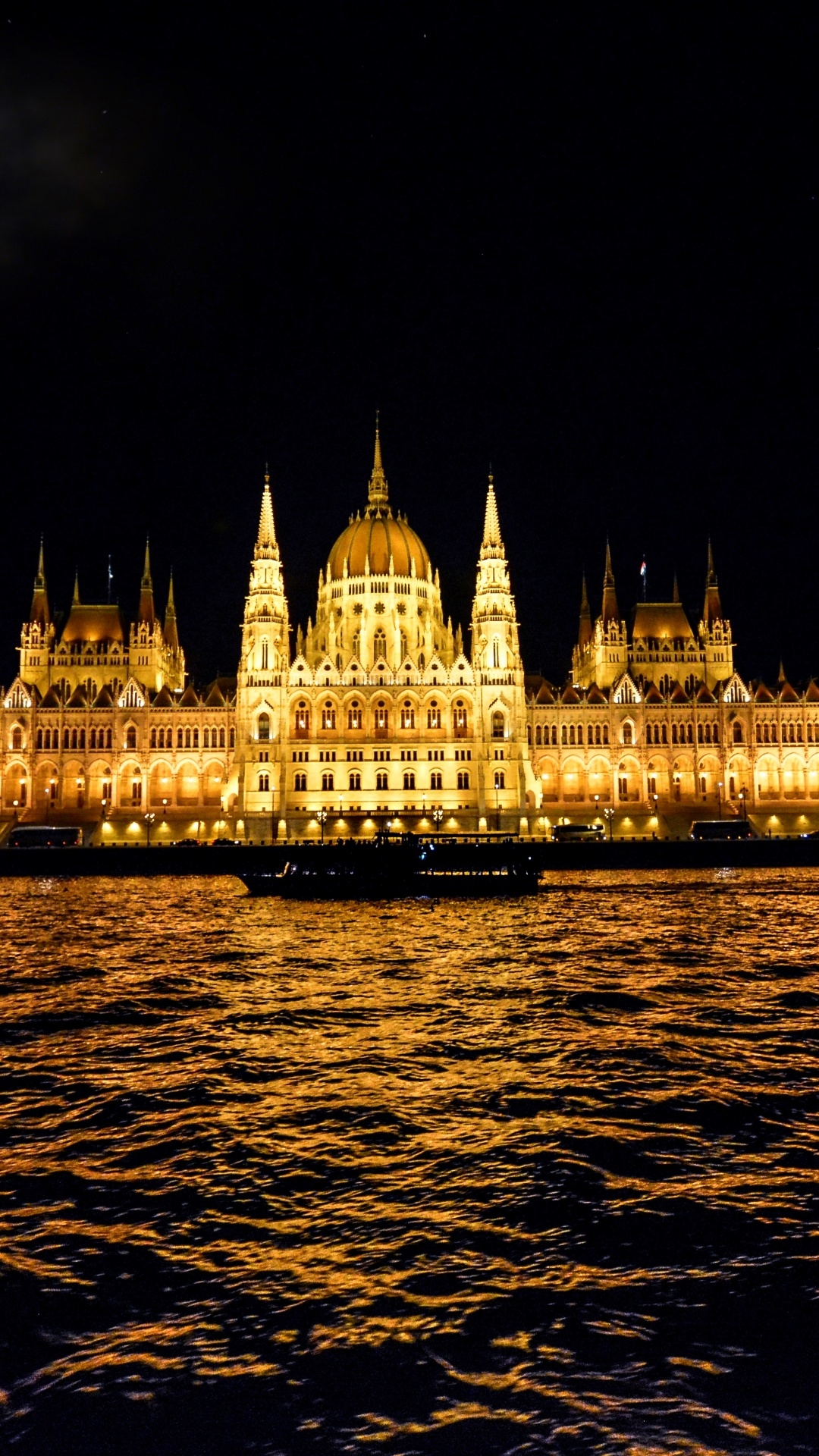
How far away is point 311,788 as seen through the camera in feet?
295

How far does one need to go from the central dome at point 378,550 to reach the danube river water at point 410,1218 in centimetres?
8042

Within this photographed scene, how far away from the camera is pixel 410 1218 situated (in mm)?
12117

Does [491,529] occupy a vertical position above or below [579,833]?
above

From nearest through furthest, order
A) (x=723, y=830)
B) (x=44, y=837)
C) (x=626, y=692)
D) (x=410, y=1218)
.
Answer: (x=410, y=1218) → (x=44, y=837) → (x=723, y=830) → (x=626, y=692)

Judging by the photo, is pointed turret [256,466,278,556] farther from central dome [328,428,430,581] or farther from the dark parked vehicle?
the dark parked vehicle

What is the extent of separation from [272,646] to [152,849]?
→ 28.2m

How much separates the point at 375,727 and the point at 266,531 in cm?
2404

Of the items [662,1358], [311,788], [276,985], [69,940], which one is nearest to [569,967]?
[276,985]

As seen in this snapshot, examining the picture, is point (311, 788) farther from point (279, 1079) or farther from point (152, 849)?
point (279, 1079)

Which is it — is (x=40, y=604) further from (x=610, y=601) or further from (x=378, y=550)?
(x=610, y=601)

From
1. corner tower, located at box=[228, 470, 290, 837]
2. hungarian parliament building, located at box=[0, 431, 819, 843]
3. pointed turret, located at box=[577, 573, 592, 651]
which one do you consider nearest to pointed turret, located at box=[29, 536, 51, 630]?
hungarian parliament building, located at box=[0, 431, 819, 843]

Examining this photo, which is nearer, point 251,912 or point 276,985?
point 276,985

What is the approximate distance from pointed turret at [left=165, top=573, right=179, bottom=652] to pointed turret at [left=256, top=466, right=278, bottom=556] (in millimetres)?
23099

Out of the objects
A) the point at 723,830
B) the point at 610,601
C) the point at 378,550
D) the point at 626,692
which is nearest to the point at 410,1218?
the point at 723,830
